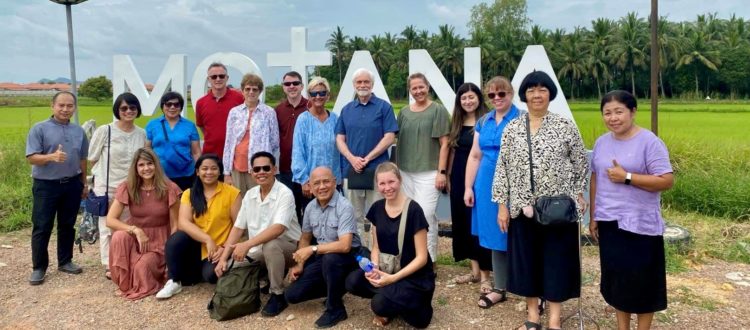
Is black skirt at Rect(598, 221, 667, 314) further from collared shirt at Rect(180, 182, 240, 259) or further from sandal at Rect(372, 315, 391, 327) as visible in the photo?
collared shirt at Rect(180, 182, 240, 259)

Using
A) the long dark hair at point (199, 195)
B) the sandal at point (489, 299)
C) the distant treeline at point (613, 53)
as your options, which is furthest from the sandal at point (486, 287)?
the distant treeline at point (613, 53)

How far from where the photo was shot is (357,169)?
392cm

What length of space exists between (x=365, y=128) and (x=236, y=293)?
148 centimetres

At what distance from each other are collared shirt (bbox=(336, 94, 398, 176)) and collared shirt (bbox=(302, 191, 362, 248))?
561 millimetres

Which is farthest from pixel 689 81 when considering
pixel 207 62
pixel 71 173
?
pixel 71 173

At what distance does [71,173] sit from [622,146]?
4.06 metres

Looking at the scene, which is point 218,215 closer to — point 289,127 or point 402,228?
point 289,127

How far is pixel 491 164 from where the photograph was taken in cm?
326

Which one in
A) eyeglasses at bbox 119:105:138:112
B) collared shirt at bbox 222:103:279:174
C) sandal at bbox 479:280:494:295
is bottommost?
sandal at bbox 479:280:494:295

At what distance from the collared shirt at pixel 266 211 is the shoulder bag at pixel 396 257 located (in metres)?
0.76

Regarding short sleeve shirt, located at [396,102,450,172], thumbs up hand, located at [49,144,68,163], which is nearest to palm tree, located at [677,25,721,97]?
short sleeve shirt, located at [396,102,450,172]

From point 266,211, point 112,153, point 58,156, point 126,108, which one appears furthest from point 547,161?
point 58,156

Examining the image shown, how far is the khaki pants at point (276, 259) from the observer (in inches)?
138

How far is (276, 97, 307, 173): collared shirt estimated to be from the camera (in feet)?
14.3
